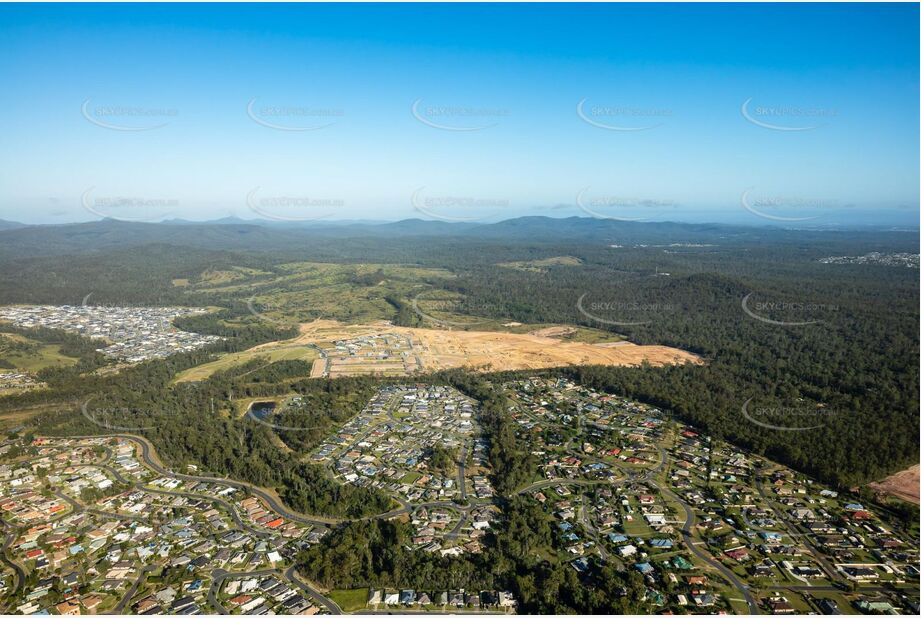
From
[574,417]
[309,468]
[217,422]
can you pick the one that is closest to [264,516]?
[309,468]

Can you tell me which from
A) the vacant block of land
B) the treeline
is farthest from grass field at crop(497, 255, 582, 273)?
the treeline

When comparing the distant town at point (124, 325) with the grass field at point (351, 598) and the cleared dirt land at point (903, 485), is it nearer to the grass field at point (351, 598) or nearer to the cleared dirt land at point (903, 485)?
the grass field at point (351, 598)

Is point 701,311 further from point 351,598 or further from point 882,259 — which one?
point 882,259

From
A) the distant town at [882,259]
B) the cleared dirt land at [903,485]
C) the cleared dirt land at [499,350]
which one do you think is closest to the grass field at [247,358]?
the cleared dirt land at [499,350]

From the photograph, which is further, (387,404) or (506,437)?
(387,404)

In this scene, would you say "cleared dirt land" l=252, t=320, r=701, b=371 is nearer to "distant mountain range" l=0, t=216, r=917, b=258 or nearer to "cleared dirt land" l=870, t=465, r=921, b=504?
"cleared dirt land" l=870, t=465, r=921, b=504

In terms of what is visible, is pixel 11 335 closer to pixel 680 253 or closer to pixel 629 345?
pixel 629 345
